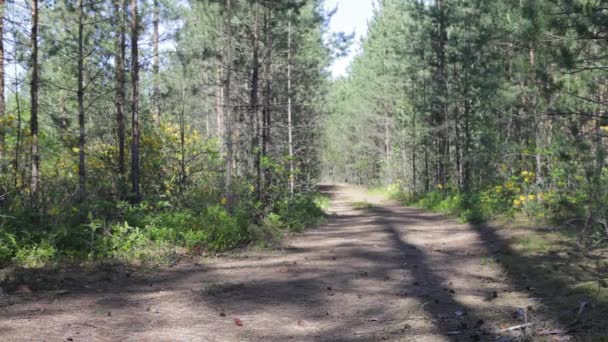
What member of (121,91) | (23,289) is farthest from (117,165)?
(23,289)

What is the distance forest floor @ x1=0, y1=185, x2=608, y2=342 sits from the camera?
4.88 metres

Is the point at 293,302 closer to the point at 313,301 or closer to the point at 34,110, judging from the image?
the point at 313,301

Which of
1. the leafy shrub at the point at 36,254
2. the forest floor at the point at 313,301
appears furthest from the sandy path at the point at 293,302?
the leafy shrub at the point at 36,254

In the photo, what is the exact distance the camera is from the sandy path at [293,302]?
4949mm

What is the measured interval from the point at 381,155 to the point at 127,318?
137ft

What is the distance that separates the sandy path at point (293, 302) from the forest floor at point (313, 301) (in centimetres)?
2

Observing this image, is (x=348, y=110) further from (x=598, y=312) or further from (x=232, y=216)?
(x=598, y=312)

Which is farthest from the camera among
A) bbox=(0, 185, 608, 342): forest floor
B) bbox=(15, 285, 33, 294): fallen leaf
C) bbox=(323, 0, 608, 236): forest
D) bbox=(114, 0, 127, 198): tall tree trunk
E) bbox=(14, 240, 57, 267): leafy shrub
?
bbox=(114, 0, 127, 198): tall tree trunk

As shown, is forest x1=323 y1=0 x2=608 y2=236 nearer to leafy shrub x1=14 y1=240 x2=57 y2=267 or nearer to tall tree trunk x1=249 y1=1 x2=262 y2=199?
tall tree trunk x1=249 y1=1 x2=262 y2=199

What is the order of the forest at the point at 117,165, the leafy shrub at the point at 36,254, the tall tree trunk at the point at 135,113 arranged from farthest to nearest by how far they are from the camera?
the tall tree trunk at the point at 135,113, the forest at the point at 117,165, the leafy shrub at the point at 36,254

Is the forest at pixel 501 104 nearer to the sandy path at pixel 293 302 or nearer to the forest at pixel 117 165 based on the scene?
the sandy path at pixel 293 302

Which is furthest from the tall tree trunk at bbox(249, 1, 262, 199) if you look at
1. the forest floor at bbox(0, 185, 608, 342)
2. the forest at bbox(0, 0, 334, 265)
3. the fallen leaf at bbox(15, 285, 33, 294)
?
the fallen leaf at bbox(15, 285, 33, 294)

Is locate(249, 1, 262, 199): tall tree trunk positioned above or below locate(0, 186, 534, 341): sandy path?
above

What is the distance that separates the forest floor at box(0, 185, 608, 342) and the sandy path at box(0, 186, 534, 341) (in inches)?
0.6
